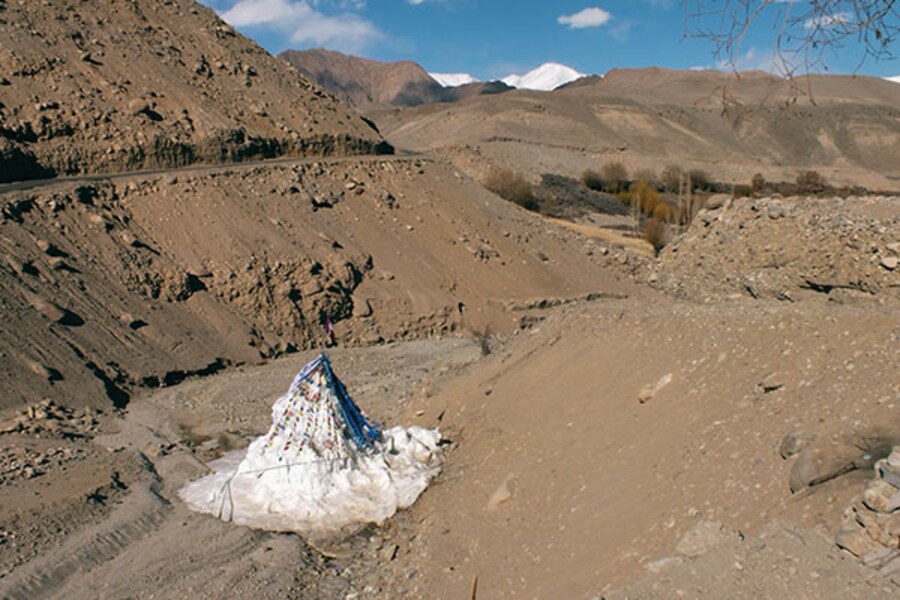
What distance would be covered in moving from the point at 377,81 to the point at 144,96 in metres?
131

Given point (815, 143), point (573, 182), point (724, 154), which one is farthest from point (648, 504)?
point (815, 143)

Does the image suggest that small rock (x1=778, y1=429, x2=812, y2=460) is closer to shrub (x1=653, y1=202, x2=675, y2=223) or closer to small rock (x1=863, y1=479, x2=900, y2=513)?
small rock (x1=863, y1=479, x2=900, y2=513)

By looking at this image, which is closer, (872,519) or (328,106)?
(872,519)

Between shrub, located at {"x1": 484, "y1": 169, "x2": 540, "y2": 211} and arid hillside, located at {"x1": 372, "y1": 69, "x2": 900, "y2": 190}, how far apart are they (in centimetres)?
344

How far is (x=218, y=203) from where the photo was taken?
20.2 m

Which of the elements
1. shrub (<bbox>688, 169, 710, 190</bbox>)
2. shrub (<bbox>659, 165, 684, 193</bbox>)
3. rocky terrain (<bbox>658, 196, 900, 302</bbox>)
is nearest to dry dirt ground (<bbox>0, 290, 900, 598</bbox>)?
rocky terrain (<bbox>658, 196, 900, 302</bbox>)

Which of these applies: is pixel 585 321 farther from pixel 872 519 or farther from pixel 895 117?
pixel 895 117

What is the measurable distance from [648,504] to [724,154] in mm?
64170

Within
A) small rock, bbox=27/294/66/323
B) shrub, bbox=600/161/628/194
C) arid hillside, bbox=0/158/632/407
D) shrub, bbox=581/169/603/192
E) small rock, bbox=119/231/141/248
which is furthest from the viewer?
shrub, bbox=581/169/603/192

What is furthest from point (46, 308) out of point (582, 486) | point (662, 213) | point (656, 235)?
point (662, 213)

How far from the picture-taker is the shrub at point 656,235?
3241cm

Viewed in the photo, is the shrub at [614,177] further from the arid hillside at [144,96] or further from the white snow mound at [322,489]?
the white snow mound at [322,489]

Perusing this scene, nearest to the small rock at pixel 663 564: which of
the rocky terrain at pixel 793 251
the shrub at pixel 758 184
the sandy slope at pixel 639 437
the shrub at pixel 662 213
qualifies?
the sandy slope at pixel 639 437

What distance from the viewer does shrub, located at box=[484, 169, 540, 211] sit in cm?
3625
